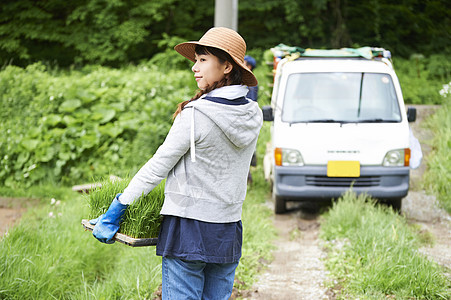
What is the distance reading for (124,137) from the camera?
334 inches

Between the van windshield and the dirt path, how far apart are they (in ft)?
4.03

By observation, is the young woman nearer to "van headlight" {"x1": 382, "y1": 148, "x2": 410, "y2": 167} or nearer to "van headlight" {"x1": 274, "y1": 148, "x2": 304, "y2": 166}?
"van headlight" {"x1": 274, "y1": 148, "x2": 304, "y2": 166}

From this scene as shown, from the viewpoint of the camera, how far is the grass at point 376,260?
4113 millimetres

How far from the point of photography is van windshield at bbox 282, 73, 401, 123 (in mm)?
6988

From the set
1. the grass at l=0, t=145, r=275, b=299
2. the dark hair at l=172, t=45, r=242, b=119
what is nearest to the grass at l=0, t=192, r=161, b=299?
the grass at l=0, t=145, r=275, b=299

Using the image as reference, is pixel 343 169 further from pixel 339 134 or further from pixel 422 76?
pixel 422 76

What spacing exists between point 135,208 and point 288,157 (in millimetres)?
4226

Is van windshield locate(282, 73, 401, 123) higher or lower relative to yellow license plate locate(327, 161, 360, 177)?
higher

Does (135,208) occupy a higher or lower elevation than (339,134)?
higher

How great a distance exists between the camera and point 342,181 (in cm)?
675

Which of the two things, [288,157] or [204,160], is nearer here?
[204,160]

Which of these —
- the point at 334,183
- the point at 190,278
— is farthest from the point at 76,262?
the point at 334,183

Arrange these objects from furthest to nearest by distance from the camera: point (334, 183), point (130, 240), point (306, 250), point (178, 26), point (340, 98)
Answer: point (178, 26) < point (340, 98) < point (334, 183) < point (306, 250) < point (130, 240)

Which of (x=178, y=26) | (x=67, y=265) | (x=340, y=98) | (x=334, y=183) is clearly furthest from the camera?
(x=178, y=26)
